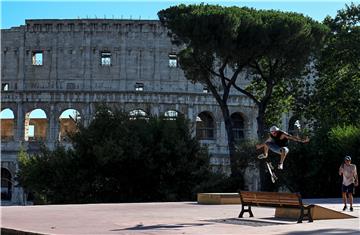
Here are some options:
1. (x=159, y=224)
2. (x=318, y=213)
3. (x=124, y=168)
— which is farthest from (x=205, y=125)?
(x=159, y=224)

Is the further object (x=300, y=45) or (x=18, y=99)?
(x=18, y=99)

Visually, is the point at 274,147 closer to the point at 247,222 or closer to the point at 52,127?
the point at 247,222

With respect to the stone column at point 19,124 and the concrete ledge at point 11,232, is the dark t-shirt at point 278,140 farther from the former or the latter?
the stone column at point 19,124

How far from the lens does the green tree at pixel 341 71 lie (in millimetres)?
27375

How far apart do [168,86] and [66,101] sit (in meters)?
9.16

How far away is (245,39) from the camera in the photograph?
2514 cm

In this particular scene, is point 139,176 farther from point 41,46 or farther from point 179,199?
point 41,46

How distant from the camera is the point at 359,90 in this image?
27281mm

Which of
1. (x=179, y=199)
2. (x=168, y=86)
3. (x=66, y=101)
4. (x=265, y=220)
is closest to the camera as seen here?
(x=265, y=220)

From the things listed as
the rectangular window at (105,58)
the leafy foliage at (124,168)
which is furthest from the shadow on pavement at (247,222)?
the rectangular window at (105,58)

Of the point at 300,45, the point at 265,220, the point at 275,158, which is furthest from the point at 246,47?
the point at 265,220

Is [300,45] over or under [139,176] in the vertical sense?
over

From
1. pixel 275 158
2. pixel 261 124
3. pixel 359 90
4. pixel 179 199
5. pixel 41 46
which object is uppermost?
pixel 41 46

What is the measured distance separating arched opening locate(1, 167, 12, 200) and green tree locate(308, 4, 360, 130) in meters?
25.0
